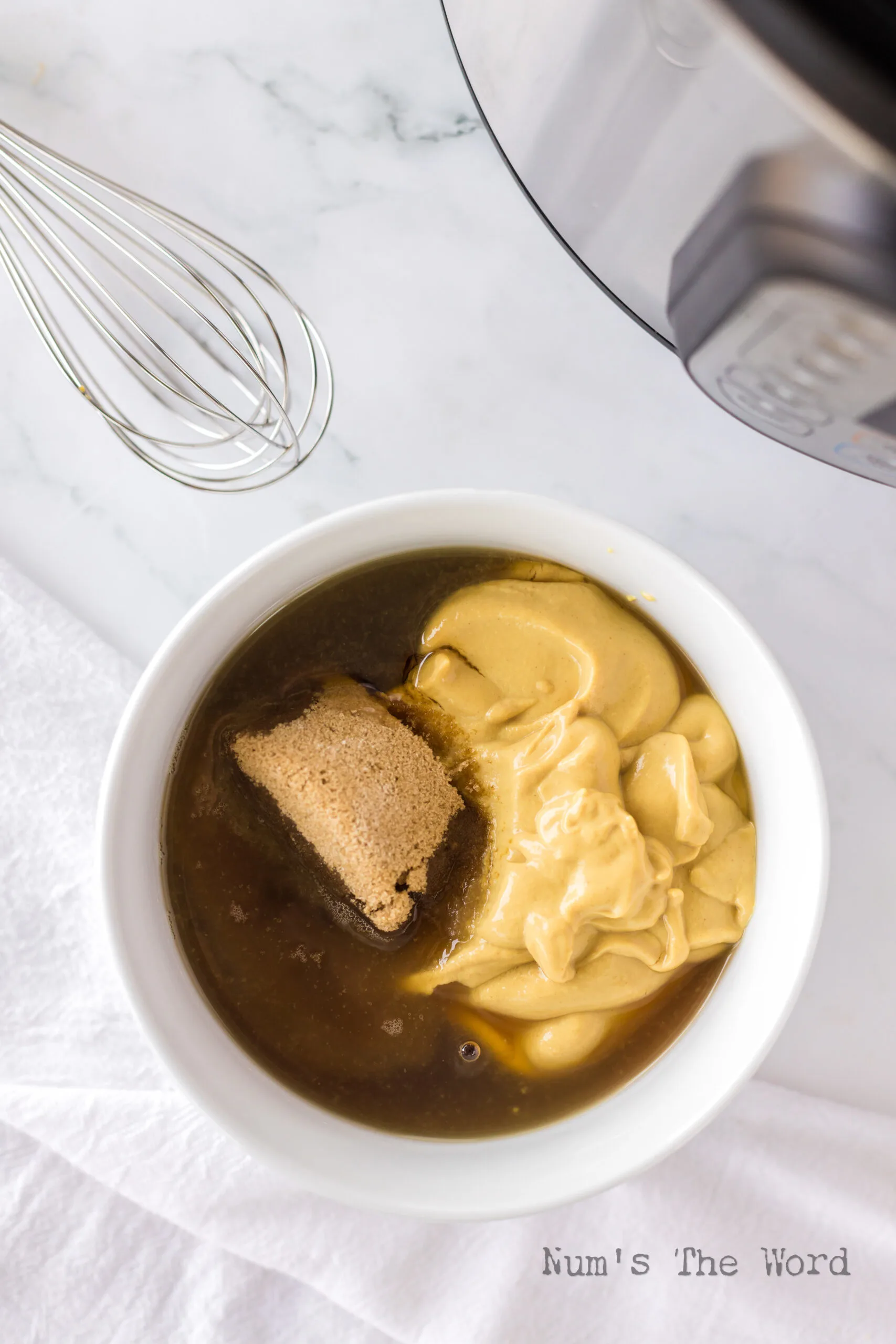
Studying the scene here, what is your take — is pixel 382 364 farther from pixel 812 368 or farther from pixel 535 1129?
pixel 535 1129

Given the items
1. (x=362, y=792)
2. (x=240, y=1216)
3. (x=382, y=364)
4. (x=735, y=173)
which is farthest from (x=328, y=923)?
(x=735, y=173)

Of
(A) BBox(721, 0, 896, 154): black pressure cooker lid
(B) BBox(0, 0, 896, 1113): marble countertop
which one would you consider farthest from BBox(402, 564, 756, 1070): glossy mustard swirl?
(A) BBox(721, 0, 896, 154): black pressure cooker lid

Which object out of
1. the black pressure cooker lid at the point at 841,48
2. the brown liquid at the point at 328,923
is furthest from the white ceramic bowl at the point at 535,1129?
the black pressure cooker lid at the point at 841,48

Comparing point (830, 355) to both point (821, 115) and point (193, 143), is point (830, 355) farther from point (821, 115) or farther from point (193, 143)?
point (193, 143)

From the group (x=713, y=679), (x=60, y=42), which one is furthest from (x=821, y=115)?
(x=60, y=42)

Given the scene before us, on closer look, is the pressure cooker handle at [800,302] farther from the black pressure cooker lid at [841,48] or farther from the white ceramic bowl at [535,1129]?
the white ceramic bowl at [535,1129]

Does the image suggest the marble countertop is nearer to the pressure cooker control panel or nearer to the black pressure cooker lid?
the pressure cooker control panel
